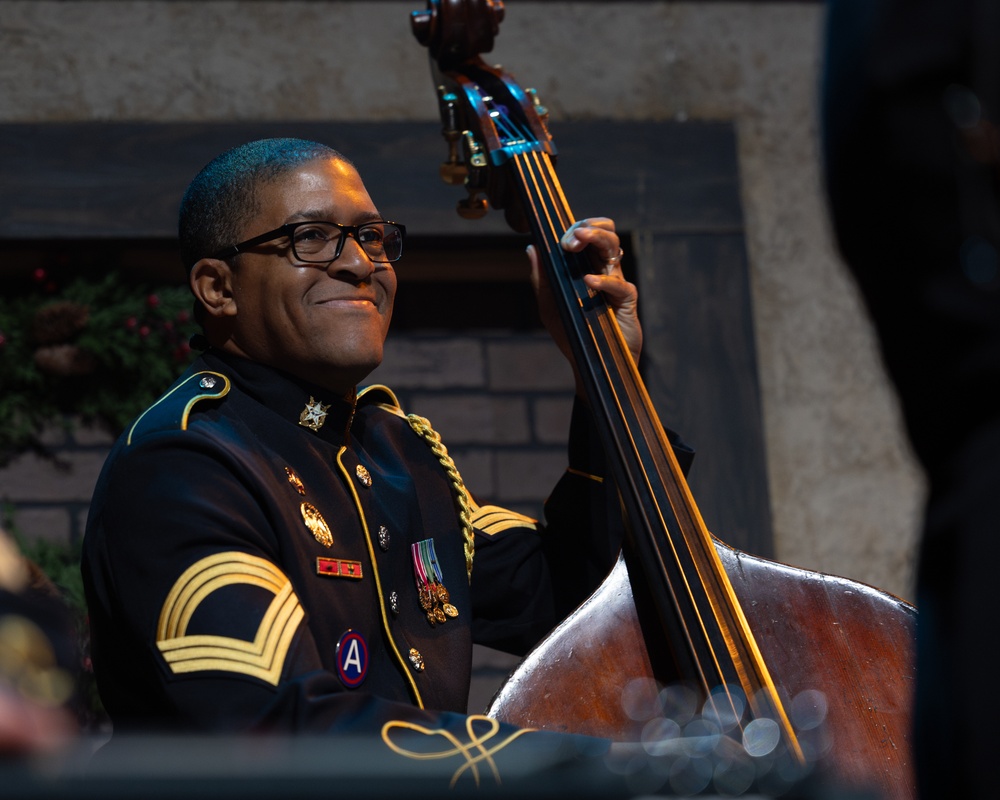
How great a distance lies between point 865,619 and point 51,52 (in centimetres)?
260

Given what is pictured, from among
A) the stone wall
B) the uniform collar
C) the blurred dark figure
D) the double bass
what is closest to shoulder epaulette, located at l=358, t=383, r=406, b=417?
the uniform collar

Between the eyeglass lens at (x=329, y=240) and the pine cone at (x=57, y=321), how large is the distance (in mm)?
1445

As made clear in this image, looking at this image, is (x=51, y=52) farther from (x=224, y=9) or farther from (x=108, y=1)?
(x=224, y=9)

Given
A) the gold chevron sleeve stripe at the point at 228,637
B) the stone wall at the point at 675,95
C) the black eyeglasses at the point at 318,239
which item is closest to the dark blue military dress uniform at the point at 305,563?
the gold chevron sleeve stripe at the point at 228,637

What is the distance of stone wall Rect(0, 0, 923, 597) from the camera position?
3389mm

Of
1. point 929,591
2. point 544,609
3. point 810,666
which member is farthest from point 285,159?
point 929,591

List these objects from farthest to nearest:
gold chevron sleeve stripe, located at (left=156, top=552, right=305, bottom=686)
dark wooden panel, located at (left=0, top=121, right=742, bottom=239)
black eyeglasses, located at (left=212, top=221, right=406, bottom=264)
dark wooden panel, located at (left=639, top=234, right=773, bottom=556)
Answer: dark wooden panel, located at (left=639, top=234, right=773, bottom=556) → dark wooden panel, located at (left=0, top=121, right=742, bottom=239) → black eyeglasses, located at (left=212, top=221, right=406, bottom=264) → gold chevron sleeve stripe, located at (left=156, top=552, right=305, bottom=686)

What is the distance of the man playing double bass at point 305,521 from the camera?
1.51m

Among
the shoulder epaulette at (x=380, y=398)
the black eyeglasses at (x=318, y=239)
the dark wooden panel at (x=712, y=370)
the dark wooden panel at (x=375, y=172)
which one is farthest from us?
the dark wooden panel at (x=712, y=370)

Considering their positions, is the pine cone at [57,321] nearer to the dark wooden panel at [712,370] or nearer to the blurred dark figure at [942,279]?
the dark wooden panel at [712,370]

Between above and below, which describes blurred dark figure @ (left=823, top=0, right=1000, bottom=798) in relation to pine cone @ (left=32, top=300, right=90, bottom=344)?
above

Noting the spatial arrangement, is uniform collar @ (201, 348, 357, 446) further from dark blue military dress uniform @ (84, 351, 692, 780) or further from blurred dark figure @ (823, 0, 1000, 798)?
blurred dark figure @ (823, 0, 1000, 798)

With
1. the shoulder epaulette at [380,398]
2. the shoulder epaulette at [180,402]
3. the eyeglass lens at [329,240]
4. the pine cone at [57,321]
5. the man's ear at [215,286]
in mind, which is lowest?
the shoulder epaulette at [380,398]

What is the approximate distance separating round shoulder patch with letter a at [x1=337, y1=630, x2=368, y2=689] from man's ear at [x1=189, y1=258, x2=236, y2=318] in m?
0.57
